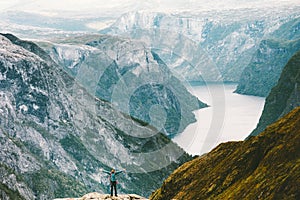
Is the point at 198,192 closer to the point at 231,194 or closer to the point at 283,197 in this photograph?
the point at 231,194

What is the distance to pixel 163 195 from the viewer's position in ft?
417

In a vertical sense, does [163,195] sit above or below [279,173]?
below

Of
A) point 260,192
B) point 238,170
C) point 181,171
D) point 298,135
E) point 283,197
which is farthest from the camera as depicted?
point 181,171

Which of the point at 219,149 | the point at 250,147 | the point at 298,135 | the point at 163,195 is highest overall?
the point at 298,135

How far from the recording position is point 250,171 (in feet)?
342

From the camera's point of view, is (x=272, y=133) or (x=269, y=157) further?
(x=272, y=133)

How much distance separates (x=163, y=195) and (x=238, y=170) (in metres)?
26.2

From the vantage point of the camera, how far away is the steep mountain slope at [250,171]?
3408 inches

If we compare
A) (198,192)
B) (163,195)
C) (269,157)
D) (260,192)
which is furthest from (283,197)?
(163,195)

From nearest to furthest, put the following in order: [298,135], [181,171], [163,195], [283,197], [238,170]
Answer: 1. [283,197]
2. [298,135]
3. [238,170]
4. [163,195]
5. [181,171]

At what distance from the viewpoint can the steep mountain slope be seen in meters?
86.6

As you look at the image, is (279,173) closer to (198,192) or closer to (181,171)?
(198,192)

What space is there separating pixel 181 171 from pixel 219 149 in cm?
1131

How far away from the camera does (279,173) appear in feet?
293
